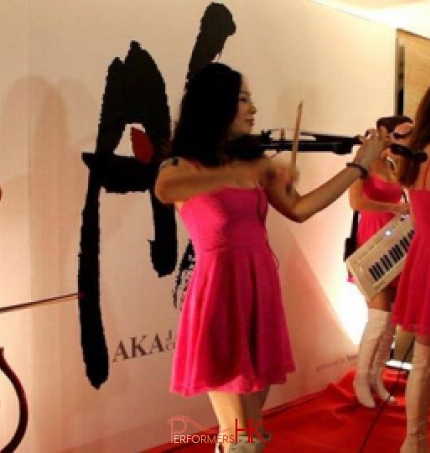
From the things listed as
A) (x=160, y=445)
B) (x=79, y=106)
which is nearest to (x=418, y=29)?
(x=79, y=106)

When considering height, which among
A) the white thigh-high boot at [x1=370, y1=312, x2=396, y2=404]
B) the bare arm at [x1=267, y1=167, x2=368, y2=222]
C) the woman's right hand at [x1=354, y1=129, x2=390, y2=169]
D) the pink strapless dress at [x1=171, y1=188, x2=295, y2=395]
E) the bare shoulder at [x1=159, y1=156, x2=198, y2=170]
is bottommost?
the white thigh-high boot at [x1=370, y1=312, x2=396, y2=404]

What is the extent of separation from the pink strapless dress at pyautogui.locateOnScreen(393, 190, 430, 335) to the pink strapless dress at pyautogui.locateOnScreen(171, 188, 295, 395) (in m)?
0.74

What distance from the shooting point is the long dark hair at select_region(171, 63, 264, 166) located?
1825mm

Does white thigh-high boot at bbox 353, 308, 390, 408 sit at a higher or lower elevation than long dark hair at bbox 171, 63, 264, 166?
lower

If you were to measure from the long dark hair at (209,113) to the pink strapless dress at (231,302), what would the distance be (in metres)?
0.13

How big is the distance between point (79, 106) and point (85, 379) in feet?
3.49

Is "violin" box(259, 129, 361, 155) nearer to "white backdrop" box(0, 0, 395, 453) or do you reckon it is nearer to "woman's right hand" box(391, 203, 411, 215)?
"white backdrop" box(0, 0, 395, 453)

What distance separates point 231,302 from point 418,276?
0.90m

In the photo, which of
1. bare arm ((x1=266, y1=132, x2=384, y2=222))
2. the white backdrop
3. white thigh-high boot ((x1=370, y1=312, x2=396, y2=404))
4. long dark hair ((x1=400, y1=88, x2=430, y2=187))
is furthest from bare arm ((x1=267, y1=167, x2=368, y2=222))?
white thigh-high boot ((x1=370, y1=312, x2=396, y2=404))

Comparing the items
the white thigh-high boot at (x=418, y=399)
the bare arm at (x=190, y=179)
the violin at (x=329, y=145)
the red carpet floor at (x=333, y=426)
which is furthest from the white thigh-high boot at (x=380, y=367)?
the bare arm at (x=190, y=179)

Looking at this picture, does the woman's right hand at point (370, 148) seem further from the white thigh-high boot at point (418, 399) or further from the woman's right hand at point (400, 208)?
the woman's right hand at point (400, 208)

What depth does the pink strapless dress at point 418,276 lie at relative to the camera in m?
2.38

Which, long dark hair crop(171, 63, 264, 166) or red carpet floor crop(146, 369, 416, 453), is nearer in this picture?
long dark hair crop(171, 63, 264, 166)

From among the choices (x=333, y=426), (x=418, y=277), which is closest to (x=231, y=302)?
(x=418, y=277)
